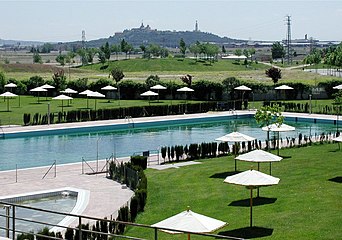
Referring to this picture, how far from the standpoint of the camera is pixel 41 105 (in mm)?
49656

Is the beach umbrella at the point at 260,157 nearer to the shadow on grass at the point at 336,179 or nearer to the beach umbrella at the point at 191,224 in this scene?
the shadow on grass at the point at 336,179

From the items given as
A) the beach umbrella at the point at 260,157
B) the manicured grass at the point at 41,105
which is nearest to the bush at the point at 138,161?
the beach umbrella at the point at 260,157

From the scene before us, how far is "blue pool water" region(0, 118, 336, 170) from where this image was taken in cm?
2916

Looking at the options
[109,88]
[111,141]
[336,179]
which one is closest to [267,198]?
[336,179]

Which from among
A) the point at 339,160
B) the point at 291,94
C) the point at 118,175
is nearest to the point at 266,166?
the point at 339,160

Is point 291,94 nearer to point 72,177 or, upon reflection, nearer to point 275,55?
point 72,177

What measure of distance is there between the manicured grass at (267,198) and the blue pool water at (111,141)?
21.2 feet

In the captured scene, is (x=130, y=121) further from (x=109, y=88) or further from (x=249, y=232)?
(x=249, y=232)

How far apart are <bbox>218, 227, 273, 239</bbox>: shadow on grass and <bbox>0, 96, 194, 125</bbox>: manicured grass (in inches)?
1046

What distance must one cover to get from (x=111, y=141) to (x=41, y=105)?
53.4 ft

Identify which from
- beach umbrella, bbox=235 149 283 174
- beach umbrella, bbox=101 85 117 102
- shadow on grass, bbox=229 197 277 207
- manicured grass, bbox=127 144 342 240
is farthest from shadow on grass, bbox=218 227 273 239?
beach umbrella, bbox=101 85 117 102

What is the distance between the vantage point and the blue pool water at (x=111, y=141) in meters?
29.2

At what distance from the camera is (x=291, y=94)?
55188 millimetres

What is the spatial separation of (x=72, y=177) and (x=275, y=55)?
139 m
